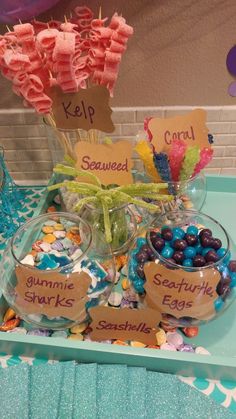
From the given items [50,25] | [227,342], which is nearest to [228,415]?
[227,342]

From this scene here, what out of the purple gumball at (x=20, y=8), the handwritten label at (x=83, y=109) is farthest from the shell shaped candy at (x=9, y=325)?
the purple gumball at (x=20, y=8)

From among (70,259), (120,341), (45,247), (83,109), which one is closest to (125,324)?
(120,341)

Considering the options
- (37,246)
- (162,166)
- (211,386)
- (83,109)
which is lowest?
(211,386)

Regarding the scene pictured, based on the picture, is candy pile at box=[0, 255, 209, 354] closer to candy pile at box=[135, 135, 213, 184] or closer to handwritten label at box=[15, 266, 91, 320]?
handwritten label at box=[15, 266, 91, 320]

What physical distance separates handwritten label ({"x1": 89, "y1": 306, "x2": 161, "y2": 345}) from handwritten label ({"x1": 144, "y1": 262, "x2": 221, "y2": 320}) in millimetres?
28

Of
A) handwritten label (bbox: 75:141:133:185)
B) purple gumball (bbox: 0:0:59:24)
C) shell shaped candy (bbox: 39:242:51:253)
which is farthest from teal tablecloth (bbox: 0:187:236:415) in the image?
purple gumball (bbox: 0:0:59:24)

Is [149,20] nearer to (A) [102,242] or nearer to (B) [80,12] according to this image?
(B) [80,12]

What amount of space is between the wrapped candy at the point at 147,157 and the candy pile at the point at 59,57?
12 centimetres

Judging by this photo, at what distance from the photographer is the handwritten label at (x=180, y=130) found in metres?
0.76

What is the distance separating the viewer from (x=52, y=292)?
0.60 m

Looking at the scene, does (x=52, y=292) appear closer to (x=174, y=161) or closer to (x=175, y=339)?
(x=175, y=339)

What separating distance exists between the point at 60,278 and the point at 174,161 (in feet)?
1.04

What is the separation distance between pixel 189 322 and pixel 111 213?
248mm

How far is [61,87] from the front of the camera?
64cm
